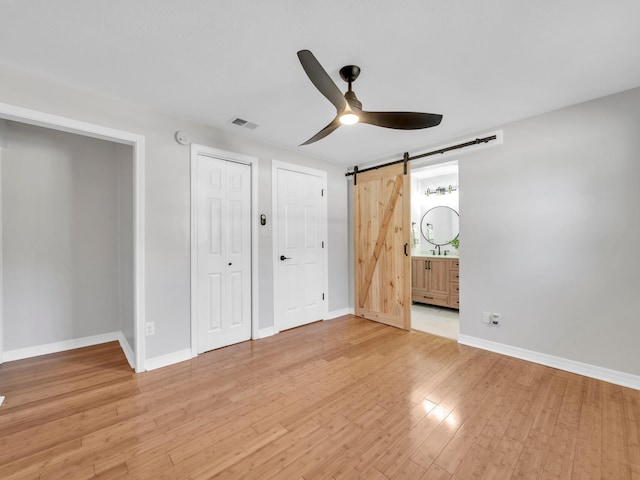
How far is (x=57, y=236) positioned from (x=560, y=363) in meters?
5.34

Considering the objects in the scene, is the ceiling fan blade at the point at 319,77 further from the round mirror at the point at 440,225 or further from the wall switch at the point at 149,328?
the round mirror at the point at 440,225

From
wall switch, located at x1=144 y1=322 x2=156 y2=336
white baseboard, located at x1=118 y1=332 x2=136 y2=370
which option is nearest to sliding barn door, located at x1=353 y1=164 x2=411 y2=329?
wall switch, located at x1=144 y1=322 x2=156 y2=336

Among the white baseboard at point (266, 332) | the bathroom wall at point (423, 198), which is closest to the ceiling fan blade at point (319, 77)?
the white baseboard at point (266, 332)

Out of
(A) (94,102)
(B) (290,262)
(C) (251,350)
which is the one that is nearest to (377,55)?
(A) (94,102)

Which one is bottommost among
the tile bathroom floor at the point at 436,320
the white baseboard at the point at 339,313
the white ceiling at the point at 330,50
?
the tile bathroom floor at the point at 436,320

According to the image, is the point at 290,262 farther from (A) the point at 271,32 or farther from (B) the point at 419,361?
(A) the point at 271,32

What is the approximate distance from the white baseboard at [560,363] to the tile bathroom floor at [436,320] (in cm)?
30

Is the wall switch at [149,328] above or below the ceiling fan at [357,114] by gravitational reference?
below

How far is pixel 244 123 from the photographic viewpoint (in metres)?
2.86

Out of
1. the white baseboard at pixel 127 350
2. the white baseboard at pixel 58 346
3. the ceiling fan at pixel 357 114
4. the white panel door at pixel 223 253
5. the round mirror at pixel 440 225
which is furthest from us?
the round mirror at pixel 440 225

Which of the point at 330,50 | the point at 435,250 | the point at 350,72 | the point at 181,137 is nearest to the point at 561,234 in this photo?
the point at 350,72

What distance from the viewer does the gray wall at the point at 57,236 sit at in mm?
2816

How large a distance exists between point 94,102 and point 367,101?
7.54ft

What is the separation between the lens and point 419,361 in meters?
2.68
